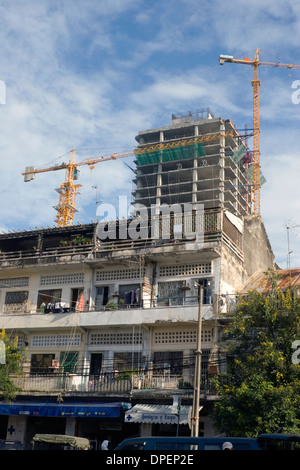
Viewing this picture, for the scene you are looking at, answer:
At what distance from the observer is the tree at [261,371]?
21.5 metres

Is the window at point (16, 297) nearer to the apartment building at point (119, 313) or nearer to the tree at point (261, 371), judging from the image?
the apartment building at point (119, 313)

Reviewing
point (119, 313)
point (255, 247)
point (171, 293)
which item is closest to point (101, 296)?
point (119, 313)

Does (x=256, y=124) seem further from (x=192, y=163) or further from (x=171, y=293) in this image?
(x=171, y=293)

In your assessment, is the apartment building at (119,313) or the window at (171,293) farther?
the window at (171,293)

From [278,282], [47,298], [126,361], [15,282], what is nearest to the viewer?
[126,361]

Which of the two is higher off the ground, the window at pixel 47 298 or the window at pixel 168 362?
the window at pixel 47 298

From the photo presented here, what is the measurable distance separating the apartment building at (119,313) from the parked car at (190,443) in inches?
484

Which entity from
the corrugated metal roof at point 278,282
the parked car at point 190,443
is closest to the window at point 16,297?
the corrugated metal roof at point 278,282

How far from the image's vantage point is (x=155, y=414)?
25672 millimetres

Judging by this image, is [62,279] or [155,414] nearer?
[155,414]

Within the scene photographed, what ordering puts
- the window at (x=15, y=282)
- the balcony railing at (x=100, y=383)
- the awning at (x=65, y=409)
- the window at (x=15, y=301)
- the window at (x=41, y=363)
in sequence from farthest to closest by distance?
the window at (x=15, y=282) < the window at (x=15, y=301) < the window at (x=41, y=363) < the balcony railing at (x=100, y=383) < the awning at (x=65, y=409)

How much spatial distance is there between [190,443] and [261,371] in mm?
10294

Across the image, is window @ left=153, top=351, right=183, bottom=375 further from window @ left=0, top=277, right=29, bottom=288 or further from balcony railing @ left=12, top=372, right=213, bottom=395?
window @ left=0, top=277, right=29, bottom=288
